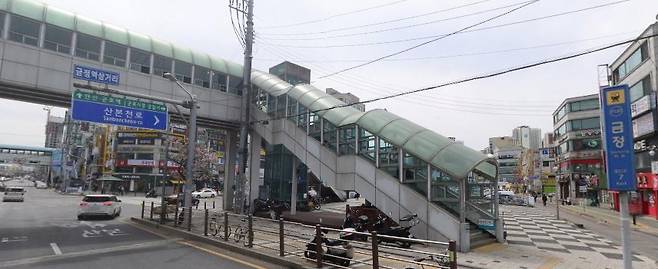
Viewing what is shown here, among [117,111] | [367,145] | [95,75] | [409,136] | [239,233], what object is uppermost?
[95,75]

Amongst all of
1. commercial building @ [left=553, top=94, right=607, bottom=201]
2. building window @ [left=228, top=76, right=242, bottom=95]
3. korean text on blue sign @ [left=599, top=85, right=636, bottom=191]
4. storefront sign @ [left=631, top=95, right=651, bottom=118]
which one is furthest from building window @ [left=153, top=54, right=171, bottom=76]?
commercial building @ [left=553, top=94, right=607, bottom=201]

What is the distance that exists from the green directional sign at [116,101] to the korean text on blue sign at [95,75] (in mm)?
1997

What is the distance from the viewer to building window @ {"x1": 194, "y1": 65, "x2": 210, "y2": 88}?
24.9 m

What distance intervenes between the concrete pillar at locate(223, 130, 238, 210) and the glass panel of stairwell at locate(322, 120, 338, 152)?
12.4 meters

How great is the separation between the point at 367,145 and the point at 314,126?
4018 mm

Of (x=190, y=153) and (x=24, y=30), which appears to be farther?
(x=190, y=153)

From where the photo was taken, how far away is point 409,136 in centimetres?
1526

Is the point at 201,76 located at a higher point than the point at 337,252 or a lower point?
higher

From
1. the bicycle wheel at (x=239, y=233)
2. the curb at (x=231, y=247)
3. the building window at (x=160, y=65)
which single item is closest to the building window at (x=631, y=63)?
the bicycle wheel at (x=239, y=233)

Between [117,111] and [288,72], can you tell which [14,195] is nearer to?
[288,72]

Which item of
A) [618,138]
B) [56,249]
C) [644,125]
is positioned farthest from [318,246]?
[644,125]

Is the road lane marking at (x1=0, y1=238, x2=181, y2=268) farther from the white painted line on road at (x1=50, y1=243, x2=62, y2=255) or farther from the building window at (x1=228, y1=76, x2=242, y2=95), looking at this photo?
the building window at (x1=228, y1=76, x2=242, y2=95)

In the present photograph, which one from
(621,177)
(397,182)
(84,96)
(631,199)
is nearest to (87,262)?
(84,96)

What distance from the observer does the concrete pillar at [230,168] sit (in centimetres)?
2922
